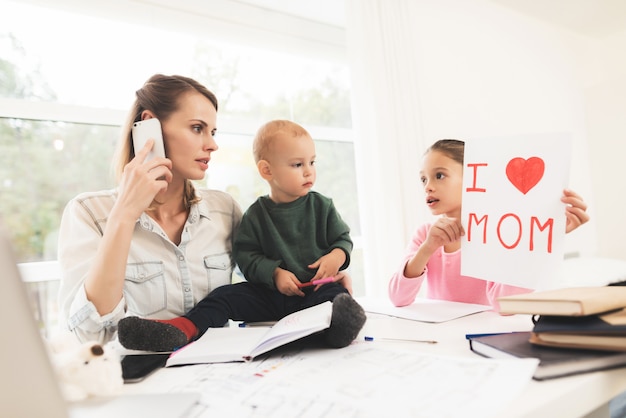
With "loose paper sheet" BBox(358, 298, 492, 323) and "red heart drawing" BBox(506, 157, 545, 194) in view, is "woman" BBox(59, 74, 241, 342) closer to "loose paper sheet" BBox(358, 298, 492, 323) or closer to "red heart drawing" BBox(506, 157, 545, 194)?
"loose paper sheet" BBox(358, 298, 492, 323)

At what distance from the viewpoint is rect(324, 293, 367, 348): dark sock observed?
0.74m

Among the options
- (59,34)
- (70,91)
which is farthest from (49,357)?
(59,34)

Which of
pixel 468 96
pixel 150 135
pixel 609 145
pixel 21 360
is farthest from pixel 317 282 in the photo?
pixel 609 145

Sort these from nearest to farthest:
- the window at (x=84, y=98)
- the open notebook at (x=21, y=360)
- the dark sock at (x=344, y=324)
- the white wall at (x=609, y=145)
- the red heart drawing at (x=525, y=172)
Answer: the open notebook at (x=21, y=360)
the dark sock at (x=344, y=324)
the red heart drawing at (x=525, y=172)
the window at (x=84, y=98)
the white wall at (x=609, y=145)

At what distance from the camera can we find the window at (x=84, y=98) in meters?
1.83

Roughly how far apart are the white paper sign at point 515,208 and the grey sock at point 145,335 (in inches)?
26.3

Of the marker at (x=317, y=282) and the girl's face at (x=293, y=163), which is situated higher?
the girl's face at (x=293, y=163)

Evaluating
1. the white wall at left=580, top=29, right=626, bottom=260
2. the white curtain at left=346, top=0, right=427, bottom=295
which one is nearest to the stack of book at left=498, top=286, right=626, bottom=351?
the white curtain at left=346, top=0, right=427, bottom=295

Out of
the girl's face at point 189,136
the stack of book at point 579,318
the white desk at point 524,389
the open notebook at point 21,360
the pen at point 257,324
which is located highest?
the girl's face at point 189,136

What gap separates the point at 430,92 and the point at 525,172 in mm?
2073

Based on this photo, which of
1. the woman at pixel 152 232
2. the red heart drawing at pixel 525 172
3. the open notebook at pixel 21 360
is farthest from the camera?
the woman at pixel 152 232

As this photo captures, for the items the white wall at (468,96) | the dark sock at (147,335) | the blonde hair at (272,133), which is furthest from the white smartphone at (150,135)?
the white wall at (468,96)

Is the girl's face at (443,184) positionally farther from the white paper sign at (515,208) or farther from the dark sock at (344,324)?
the dark sock at (344,324)

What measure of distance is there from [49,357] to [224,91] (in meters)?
2.28
